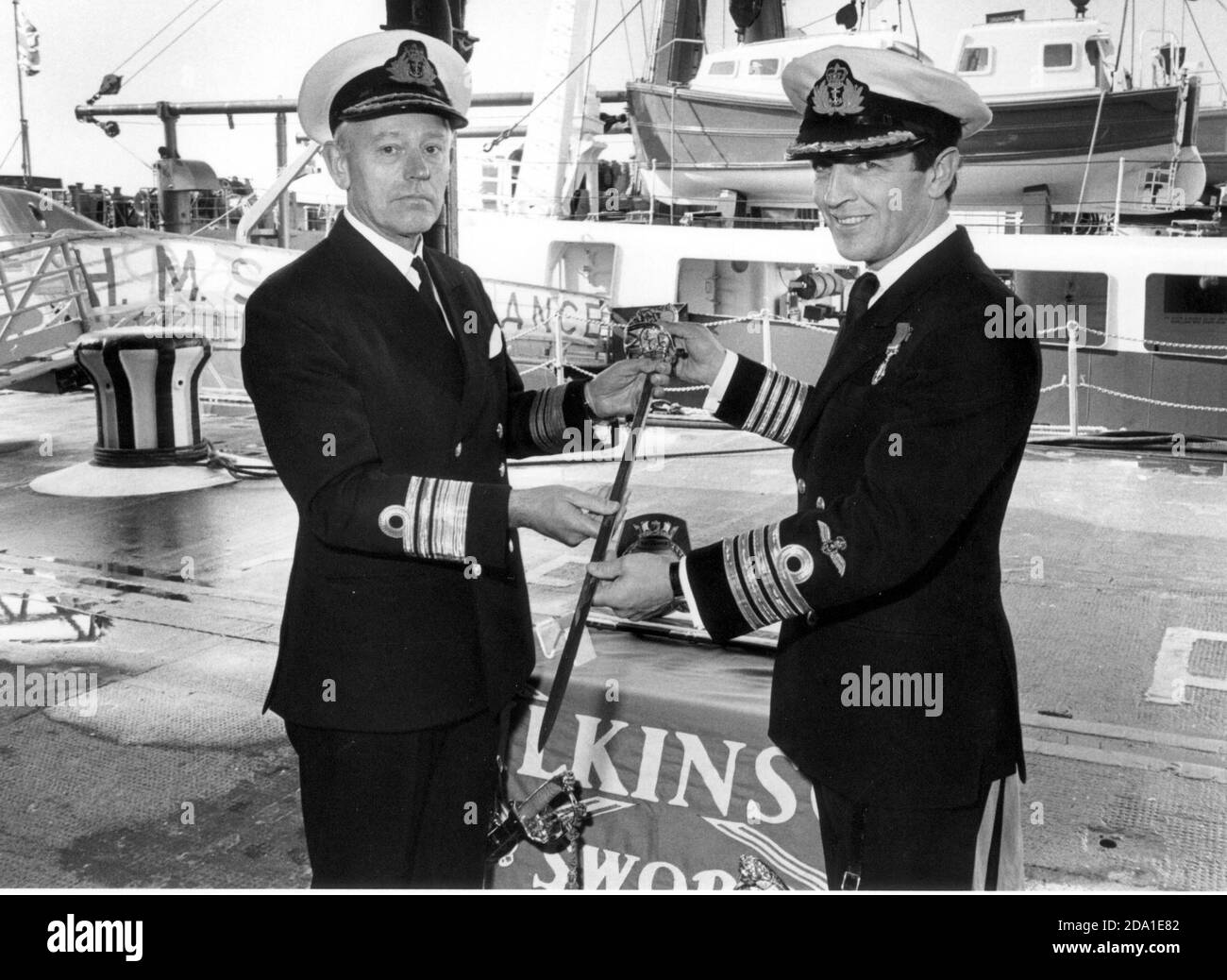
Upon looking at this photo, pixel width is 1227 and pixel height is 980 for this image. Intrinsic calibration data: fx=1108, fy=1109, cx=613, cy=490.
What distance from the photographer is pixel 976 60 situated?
1571 cm

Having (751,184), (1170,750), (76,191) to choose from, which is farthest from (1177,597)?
(76,191)

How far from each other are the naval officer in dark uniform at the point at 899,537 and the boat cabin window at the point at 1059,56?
50.2ft

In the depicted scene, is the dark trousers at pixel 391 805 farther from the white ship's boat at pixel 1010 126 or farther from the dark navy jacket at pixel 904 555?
the white ship's boat at pixel 1010 126

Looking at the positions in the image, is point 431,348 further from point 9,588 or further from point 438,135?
point 9,588

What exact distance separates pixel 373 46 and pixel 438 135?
21cm

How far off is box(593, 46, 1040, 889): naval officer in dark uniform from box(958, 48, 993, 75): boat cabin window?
50.0 feet

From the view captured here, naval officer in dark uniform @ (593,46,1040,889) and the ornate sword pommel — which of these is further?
the ornate sword pommel

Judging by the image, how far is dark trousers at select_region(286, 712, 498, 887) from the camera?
6.92ft

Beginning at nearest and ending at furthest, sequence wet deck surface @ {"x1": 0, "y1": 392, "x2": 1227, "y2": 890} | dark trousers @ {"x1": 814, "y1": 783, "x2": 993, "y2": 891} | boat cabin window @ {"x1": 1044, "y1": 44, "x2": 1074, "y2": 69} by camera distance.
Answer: dark trousers @ {"x1": 814, "y1": 783, "x2": 993, "y2": 891} < wet deck surface @ {"x1": 0, "y1": 392, "x2": 1227, "y2": 890} < boat cabin window @ {"x1": 1044, "y1": 44, "x2": 1074, "y2": 69}

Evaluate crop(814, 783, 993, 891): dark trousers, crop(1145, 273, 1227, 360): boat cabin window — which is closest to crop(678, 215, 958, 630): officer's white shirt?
crop(814, 783, 993, 891): dark trousers

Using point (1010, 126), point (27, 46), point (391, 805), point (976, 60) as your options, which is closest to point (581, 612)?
point (391, 805)

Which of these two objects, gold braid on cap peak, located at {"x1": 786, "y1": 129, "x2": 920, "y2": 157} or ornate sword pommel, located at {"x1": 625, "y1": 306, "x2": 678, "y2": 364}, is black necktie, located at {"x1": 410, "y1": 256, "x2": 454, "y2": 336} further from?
gold braid on cap peak, located at {"x1": 786, "y1": 129, "x2": 920, "y2": 157}

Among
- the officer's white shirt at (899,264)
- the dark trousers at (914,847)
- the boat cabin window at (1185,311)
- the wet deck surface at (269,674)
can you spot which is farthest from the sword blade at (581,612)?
the boat cabin window at (1185,311)

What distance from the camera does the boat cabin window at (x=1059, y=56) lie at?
50.2 ft
